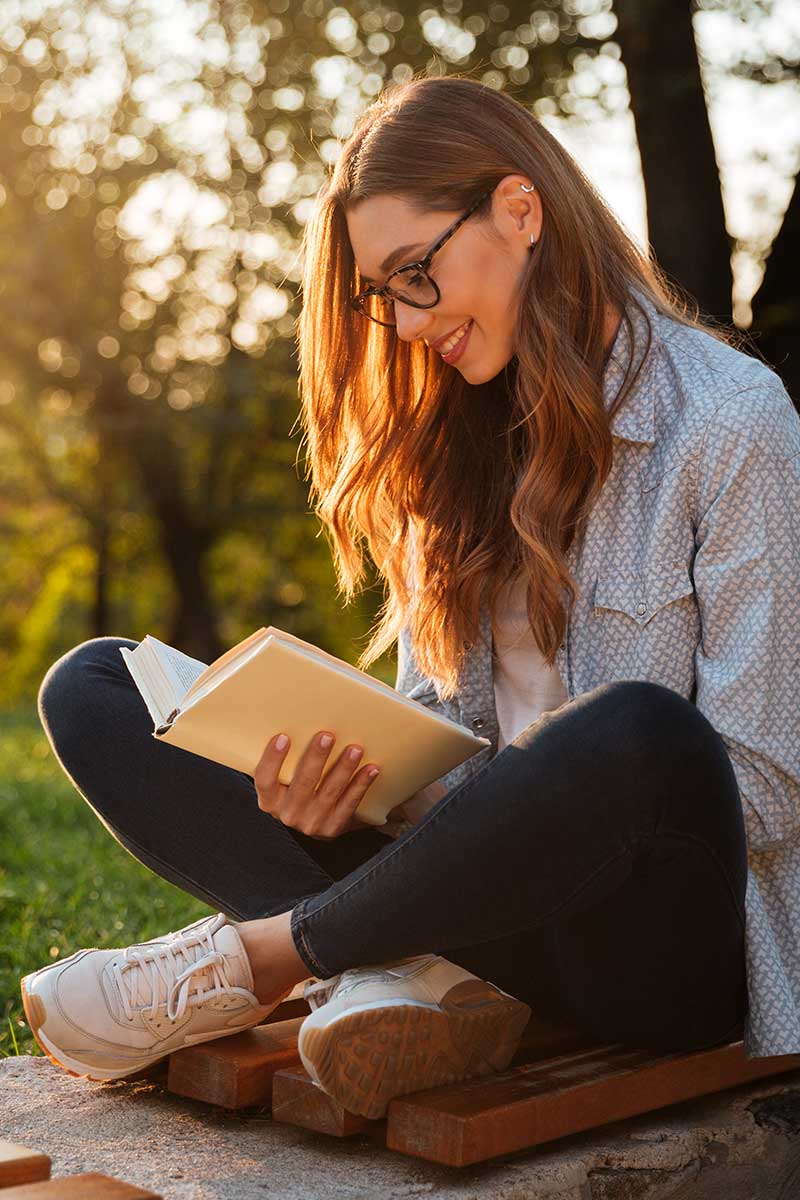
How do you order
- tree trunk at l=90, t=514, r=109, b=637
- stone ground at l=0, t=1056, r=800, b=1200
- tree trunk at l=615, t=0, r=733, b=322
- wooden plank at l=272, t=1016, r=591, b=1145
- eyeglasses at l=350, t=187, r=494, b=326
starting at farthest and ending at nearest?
tree trunk at l=90, t=514, r=109, b=637 → tree trunk at l=615, t=0, r=733, b=322 → eyeglasses at l=350, t=187, r=494, b=326 → wooden plank at l=272, t=1016, r=591, b=1145 → stone ground at l=0, t=1056, r=800, b=1200

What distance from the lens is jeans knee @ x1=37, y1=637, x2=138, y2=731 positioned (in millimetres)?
2363

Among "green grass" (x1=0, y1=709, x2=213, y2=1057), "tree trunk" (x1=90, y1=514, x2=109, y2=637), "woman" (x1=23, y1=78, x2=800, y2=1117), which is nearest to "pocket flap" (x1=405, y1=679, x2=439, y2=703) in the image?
"woman" (x1=23, y1=78, x2=800, y2=1117)

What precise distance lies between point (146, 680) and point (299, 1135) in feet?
2.28

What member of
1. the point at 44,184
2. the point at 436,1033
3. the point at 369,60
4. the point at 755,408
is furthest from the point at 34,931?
the point at 44,184

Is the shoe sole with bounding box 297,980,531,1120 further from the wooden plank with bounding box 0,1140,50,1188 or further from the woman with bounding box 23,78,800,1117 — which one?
the wooden plank with bounding box 0,1140,50,1188

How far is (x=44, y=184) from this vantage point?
438 inches

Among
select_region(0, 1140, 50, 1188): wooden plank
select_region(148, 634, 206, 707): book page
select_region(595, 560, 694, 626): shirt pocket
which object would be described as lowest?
select_region(0, 1140, 50, 1188): wooden plank

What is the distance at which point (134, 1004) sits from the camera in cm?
199

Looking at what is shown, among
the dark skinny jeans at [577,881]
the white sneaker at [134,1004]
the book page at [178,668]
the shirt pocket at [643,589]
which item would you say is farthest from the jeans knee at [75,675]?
the shirt pocket at [643,589]

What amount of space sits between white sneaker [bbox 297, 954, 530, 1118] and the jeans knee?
71 centimetres

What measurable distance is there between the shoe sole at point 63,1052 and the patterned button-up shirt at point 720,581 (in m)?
0.73

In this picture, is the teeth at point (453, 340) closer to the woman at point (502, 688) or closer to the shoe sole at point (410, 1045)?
the woman at point (502, 688)

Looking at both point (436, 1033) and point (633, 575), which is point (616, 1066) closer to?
point (436, 1033)

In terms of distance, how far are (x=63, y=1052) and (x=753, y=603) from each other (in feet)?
3.91
